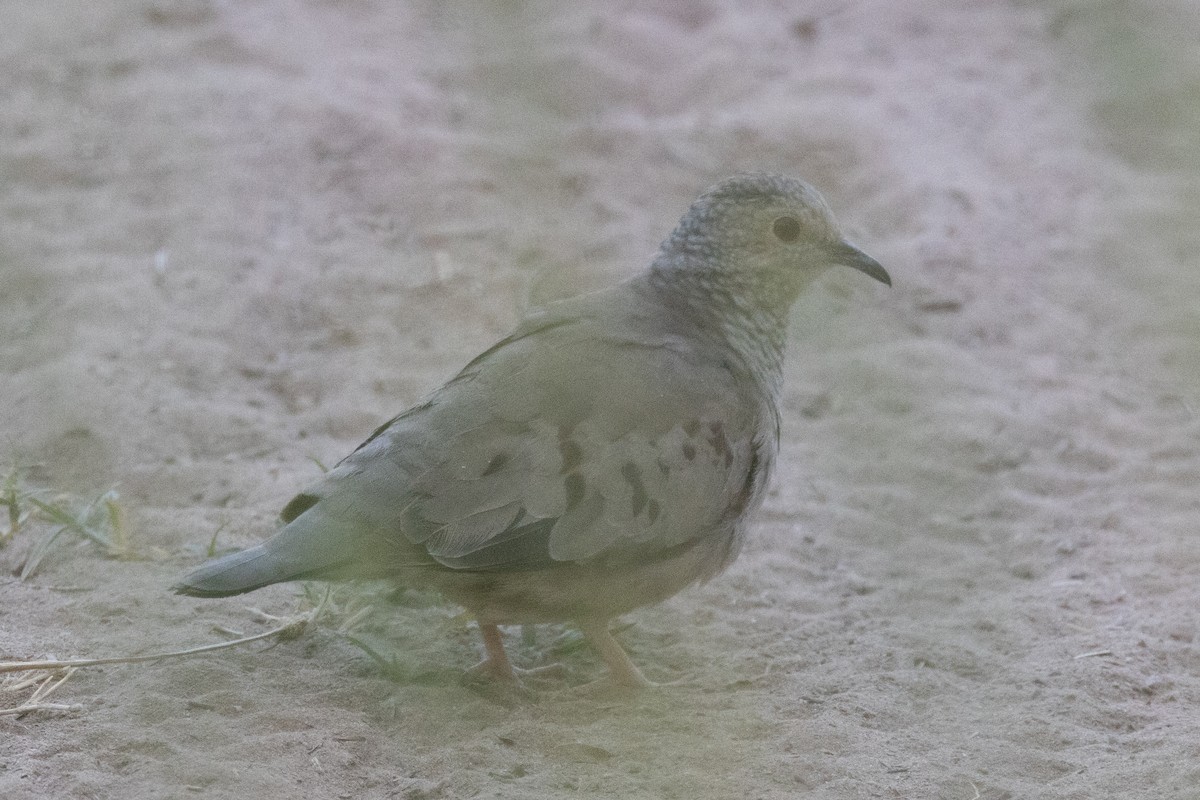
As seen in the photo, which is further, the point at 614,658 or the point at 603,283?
the point at 603,283

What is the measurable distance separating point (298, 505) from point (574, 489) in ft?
2.46

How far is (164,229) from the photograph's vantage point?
6.05 meters

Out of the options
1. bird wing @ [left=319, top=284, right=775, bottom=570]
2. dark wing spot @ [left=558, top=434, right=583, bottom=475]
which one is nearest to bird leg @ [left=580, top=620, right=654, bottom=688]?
bird wing @ [left=319, top=284, right=775, bottom=570]

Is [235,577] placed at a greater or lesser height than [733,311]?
lesser

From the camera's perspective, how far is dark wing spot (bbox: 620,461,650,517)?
141 inches

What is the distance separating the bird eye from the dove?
16.5 inches

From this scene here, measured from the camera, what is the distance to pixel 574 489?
3541 millimetres

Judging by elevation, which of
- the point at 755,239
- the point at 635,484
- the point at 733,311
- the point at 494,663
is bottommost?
the point at 494,663

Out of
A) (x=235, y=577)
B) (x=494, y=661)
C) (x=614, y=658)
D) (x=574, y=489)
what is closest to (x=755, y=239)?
(x=574, y=489)

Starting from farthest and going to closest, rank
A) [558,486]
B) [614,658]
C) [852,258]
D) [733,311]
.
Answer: [852,258] < [733,311] < [614,658] < [558,486]

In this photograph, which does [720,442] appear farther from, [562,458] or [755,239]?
[755,239]

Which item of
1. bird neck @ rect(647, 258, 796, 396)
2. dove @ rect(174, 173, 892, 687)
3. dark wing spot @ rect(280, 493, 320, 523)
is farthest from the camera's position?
bird neck @ rect(647, 258, 796, 396)

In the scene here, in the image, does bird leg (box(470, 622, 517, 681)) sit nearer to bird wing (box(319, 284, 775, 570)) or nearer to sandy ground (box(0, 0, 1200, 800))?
sandy ground (box(0, 0, 1200, 800))

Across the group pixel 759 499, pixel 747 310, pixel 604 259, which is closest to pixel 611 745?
pixel 759 499
